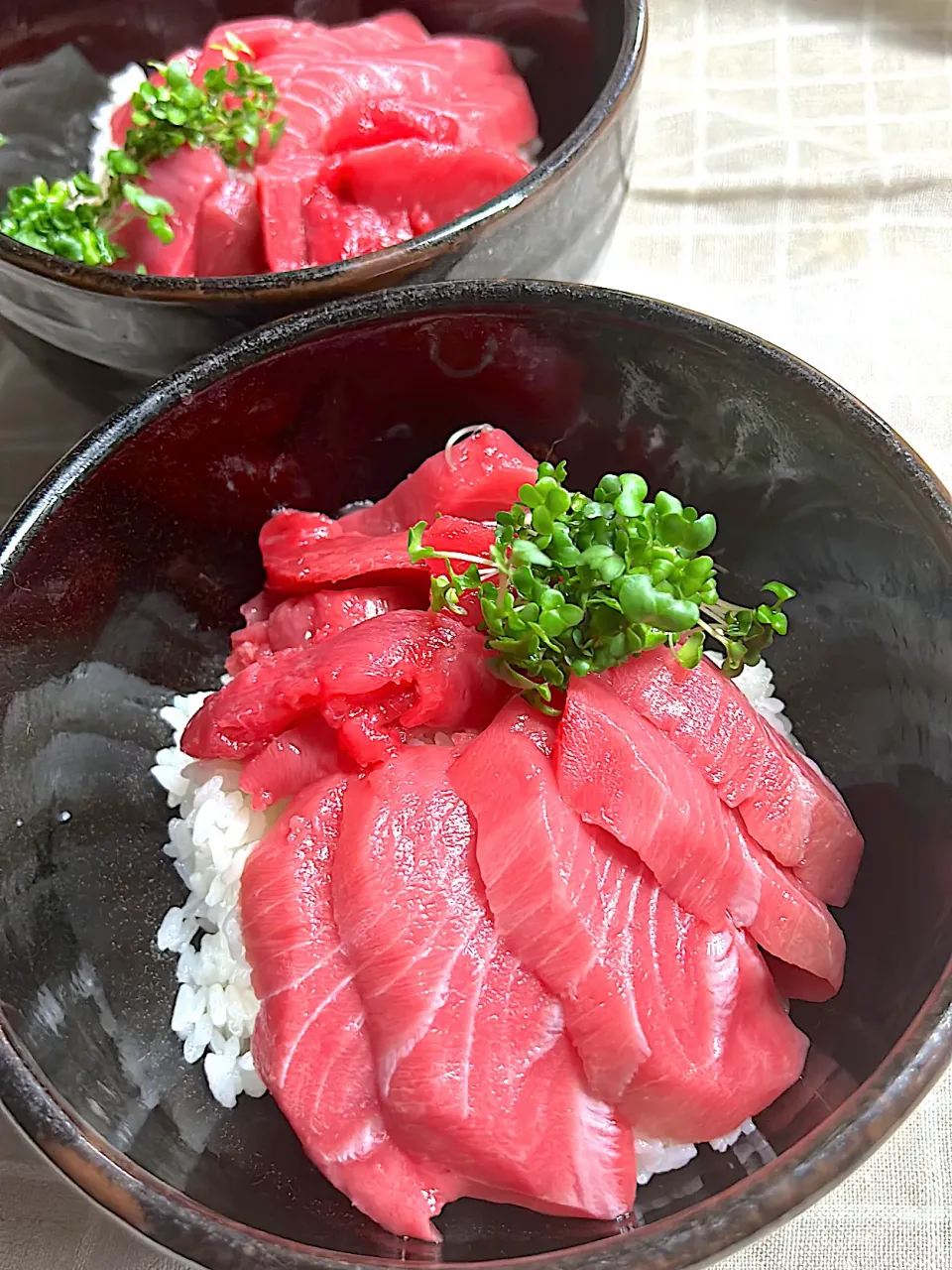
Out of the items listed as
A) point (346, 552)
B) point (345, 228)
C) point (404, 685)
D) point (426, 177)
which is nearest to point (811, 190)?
point (426, 177)

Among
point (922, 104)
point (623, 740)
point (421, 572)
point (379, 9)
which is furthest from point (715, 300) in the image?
point (623, 740)

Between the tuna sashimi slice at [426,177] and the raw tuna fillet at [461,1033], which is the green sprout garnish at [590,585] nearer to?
the raw tuna fillet at [461,1033]

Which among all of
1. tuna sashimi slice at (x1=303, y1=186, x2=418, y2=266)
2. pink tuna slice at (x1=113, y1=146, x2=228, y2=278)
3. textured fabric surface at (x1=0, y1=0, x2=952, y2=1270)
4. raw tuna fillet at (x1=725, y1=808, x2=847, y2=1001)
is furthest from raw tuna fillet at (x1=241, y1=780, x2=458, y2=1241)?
textured fabric surface at (x1=0, y1=0, x2=952, y2=1270)

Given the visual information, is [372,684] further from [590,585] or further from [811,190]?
[811,190]

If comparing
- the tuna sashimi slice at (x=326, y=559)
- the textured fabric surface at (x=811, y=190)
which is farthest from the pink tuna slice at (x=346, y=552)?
the textured fabric surface at (x=811, y=190)

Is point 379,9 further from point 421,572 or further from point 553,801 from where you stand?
point 553,801

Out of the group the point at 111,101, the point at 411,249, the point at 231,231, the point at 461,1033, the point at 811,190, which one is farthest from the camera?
the point at 811,190

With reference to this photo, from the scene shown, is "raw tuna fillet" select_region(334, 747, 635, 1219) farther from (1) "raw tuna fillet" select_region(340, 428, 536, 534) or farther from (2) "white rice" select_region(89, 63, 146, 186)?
(2) "white rice" select_region(89, 63, 146, 186)

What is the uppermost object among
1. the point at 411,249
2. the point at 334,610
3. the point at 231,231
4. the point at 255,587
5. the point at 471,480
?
the point at 411,249
